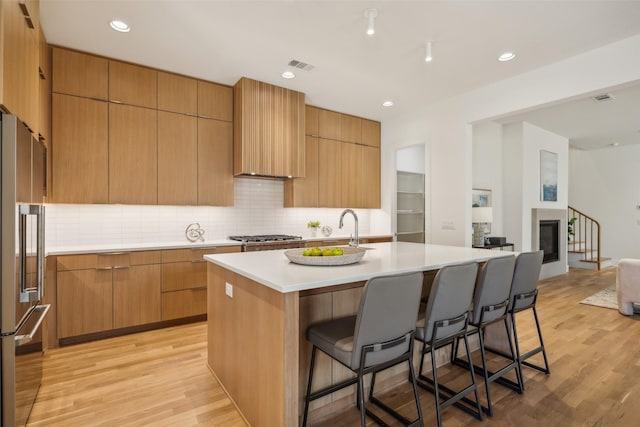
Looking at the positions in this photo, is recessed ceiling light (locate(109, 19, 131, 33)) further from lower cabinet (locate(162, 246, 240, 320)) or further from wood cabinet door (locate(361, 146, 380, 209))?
wood cabinet door (locate(361, 146, 380, 209))

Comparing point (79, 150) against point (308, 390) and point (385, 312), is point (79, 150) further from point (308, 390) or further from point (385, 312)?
point (385, 312)

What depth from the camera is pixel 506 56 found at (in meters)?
3.35

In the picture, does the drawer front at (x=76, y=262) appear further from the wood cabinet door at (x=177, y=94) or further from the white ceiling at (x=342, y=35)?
the white ceiling at (x=342, y=35)

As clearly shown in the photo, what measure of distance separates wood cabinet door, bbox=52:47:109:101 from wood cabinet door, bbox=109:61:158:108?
63mm

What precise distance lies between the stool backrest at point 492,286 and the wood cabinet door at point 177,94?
3.57 meters

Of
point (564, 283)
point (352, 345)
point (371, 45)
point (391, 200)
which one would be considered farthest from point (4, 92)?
point (564, 283)

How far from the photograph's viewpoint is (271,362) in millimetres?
1673

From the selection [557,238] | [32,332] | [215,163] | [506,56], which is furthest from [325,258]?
[557,238]

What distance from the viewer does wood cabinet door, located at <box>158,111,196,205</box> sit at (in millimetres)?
3789

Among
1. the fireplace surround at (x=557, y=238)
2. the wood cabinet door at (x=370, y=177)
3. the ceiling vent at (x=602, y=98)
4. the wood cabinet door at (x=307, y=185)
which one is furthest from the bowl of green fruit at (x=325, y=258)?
the fireplace surround at (x=557, y=238)

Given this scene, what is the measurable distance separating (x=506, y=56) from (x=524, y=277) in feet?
7.54

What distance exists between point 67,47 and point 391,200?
461 centimetres

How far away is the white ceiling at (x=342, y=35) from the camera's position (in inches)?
102

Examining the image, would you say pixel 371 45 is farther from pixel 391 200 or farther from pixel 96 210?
pixel 96 210
